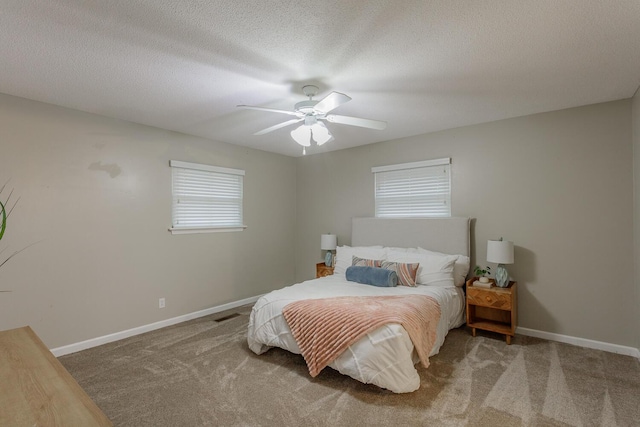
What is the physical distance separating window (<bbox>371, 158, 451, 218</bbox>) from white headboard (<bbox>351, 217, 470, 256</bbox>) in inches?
6.3

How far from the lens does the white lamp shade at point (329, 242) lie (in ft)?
16.4

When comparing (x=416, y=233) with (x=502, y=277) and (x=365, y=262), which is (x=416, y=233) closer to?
(x=365, y=262)

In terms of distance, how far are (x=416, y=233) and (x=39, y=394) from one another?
3.90 meters

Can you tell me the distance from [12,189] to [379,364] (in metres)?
3.57

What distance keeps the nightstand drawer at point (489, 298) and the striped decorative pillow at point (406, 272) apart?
0.59m

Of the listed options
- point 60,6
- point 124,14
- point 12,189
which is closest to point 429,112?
point 124,14

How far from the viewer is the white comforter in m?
2.33

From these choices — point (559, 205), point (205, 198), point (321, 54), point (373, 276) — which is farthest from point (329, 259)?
point (321, 54)

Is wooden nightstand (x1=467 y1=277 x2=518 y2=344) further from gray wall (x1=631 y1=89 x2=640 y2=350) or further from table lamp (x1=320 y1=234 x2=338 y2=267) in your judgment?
table lamp (x1=320 y1=234 x2=338 y2=267)

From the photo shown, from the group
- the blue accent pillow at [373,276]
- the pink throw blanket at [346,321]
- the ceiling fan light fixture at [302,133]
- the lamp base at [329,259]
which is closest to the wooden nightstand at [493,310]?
the pink throw blanket at [346,321]

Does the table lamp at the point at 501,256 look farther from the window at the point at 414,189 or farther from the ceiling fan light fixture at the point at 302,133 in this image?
the ceiling fan light fixture at the point at 302,133

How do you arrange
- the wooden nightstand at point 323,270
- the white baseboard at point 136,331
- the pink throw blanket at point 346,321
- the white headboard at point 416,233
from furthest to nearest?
the wooden nightstand at point 323,270
the white headboard at point 416,233
the white baseboard at point 136,331
the pink throw blanket at point 346,321

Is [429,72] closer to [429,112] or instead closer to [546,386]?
[429,112]

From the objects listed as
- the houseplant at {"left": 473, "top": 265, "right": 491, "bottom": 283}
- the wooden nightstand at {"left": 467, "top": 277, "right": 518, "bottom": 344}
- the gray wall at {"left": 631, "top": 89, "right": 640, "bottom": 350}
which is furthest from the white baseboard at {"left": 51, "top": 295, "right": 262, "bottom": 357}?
the gray wall at {"left": 631, "top": 89, "right": 640, "bottom": 350}
